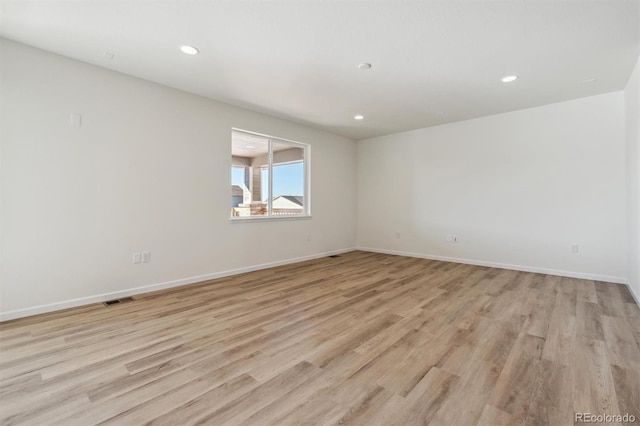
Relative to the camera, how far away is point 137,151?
10.9ft

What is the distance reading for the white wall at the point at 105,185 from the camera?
8.63 feet

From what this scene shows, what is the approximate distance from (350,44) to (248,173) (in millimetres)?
2740

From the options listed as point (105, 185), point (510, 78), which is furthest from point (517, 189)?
point (105, 185)

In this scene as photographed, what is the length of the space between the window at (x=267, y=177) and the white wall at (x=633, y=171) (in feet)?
14.3

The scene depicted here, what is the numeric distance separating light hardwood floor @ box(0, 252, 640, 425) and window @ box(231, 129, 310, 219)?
176 cm

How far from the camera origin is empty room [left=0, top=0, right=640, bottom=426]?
1.67 meters

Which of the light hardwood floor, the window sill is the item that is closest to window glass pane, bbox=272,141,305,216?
the window sill

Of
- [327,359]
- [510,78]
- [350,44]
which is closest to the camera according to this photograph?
[327,359]

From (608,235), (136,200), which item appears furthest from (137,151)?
(608,235)

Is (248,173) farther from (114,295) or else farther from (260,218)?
(114,295)

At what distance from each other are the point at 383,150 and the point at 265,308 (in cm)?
443

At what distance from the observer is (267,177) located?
4.93 meters

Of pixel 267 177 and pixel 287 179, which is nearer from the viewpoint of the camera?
pixel 267 177

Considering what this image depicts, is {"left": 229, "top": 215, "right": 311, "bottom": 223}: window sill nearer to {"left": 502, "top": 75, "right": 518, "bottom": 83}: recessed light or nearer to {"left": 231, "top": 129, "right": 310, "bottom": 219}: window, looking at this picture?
{"left": 231, "top": 129, "right": 310, "bottom": 219}: window
